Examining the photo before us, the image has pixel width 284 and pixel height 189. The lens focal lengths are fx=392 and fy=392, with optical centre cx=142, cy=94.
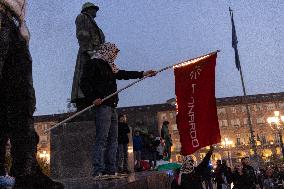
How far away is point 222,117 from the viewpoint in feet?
274

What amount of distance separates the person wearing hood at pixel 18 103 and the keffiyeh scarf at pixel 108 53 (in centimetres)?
209

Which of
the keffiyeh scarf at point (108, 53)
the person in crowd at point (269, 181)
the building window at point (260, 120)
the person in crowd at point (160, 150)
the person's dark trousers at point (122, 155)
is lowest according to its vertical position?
the person in crowd at point (269, 181)

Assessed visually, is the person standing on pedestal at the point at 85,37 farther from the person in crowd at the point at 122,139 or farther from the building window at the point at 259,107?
the building window at the point at 259,107

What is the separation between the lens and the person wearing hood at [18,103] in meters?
2.78

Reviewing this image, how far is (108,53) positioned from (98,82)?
427 millimetres

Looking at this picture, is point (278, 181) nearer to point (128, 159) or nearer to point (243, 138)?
point (128, 159)

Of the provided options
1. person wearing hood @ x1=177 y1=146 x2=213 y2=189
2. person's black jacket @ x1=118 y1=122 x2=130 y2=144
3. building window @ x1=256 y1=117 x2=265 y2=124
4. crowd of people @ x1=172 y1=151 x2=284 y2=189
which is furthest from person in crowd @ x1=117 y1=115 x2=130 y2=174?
building window @ x1=256 y1=117 x2=265 y2=124

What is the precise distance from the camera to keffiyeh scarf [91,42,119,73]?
16.5 ft

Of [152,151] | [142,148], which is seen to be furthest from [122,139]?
[152,151]

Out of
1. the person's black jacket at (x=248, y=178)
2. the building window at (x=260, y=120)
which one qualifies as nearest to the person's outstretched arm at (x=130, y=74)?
the person's black jacket at (x=248, y=178)

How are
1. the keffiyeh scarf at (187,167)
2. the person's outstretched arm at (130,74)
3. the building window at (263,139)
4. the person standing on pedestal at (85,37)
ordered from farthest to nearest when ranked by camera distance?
the building window at (263,139), the keffiyeh scarf at (187,167), the person standing on pedestal at (85,37), the person's outstretched arm at (130,74)

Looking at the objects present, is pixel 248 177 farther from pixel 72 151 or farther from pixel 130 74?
pixel 130 74

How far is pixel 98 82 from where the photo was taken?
16.1ft

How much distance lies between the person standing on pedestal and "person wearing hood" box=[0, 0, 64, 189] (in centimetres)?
274
